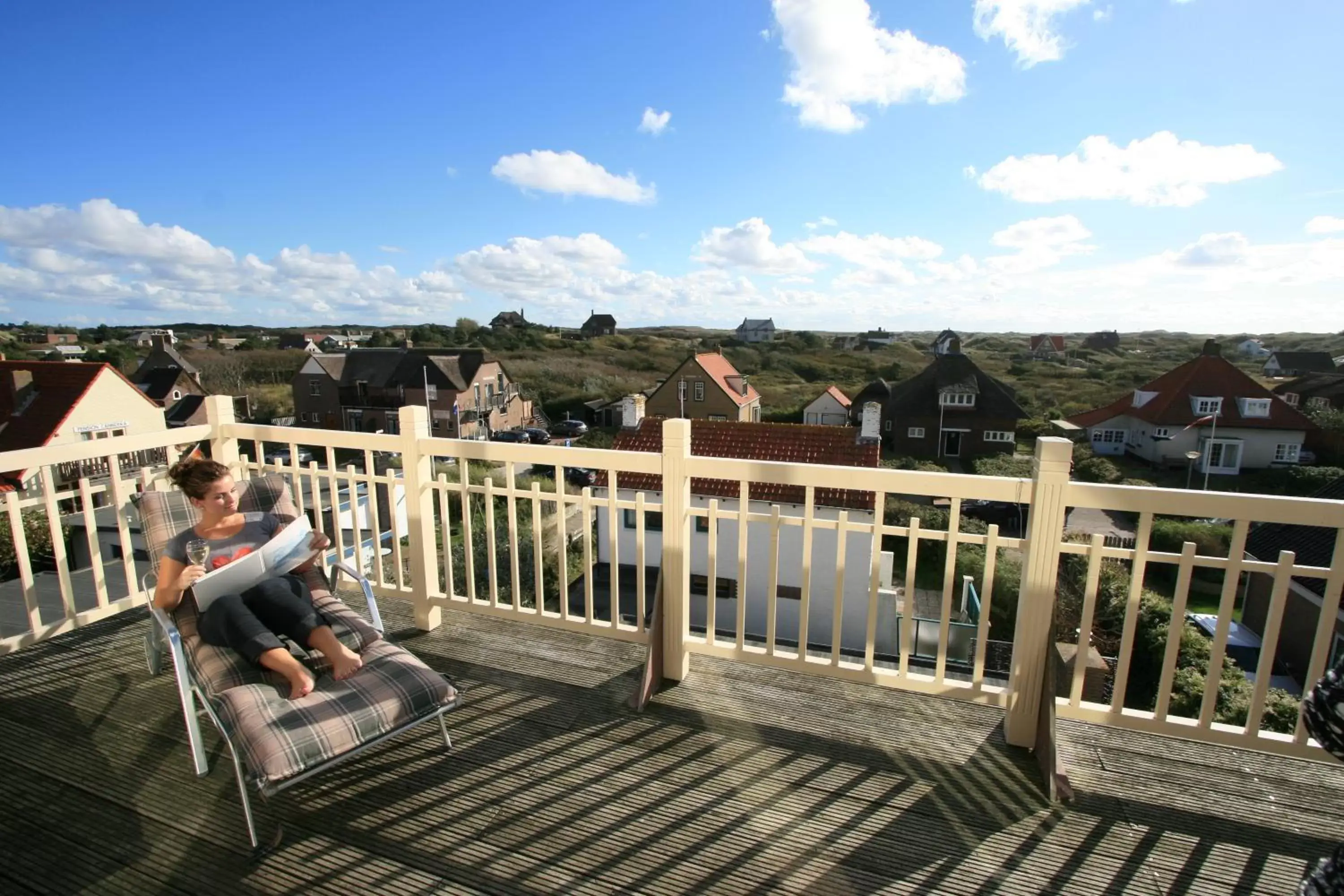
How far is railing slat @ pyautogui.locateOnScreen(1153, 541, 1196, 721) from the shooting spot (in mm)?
2143

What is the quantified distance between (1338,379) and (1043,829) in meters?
43.2

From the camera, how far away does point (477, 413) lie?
31438 millimetres

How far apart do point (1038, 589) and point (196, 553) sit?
3241 mm

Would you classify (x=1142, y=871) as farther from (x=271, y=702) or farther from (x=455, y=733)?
(x=271, y=702)

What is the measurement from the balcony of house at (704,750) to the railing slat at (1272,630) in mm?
17

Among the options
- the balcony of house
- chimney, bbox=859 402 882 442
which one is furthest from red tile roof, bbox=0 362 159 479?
chimney, bbox=859 402 882 442

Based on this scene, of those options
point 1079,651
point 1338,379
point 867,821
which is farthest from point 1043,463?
point 1338,379

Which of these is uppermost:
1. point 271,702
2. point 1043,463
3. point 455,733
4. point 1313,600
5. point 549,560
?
point 1043,463

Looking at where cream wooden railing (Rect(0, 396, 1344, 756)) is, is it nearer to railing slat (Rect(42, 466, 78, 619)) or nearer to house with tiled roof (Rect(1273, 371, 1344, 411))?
railing slat (Rect(42, 466, 78, 619))

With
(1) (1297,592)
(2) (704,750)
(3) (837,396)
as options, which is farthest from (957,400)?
(2) (704,750)

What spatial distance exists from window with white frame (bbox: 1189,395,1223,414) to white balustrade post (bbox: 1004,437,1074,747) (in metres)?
32.5

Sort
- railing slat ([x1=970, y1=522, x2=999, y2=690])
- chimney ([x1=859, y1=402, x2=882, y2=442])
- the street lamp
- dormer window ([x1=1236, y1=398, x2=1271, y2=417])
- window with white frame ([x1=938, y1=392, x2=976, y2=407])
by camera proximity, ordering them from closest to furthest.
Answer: railing slat ([x1=970, y1=522, x2=999, y2=690]) < chimney ([x1=859, y1=402, x2=882, y2=442]) < the street lamp < dormer window ([x1=1236, y1=398, x2=1271, y2=417]) < window with white frame ([x1=938, y1=392, x2=976, y2=407])

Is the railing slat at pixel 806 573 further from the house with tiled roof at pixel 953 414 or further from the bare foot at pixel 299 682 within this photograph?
the house with tiled roof at pixel 953 414

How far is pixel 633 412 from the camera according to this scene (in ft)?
45.5
